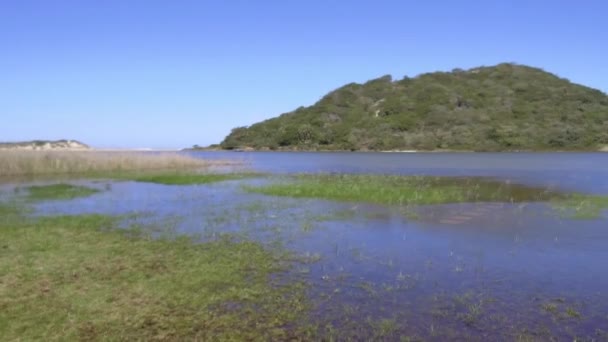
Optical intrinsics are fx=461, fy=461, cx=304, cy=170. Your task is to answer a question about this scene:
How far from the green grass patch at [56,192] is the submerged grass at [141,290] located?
40.1ft

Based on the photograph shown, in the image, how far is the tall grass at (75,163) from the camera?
4125 cm

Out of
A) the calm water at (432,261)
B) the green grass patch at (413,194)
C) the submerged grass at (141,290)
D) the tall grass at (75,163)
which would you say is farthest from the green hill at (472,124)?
the submerged grass at (141,290)

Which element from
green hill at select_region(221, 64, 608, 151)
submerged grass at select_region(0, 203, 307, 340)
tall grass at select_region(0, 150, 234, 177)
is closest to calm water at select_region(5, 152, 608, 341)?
submerged grass at select_region(0, 203, 307, 340)

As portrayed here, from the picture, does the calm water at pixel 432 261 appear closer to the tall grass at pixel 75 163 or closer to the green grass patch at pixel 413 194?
the green grass patch at pixel 413 194

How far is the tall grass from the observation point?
1624 inches

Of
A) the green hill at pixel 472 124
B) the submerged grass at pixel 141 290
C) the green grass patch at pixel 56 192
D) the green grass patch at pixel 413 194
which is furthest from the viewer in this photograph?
the green hill at pixel 472 124

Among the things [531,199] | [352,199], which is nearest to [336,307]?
[352,199]

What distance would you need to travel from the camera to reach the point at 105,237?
1488 centimetres

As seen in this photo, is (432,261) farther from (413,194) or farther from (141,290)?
(413,194)

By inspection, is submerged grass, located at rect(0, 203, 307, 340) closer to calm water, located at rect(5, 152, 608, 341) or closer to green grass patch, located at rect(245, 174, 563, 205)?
calm water, located at rect(5, 152, 608, 341)

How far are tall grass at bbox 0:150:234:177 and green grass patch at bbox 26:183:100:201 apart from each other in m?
12.8

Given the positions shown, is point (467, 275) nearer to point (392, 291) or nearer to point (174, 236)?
point (392, 291)

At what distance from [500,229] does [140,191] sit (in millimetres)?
22030

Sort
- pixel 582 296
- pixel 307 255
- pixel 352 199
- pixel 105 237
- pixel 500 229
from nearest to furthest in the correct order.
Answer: pixel 582 296 → pixel 307 255 → pixel 105 237 → pixel 500 229 → pixel 352 199
